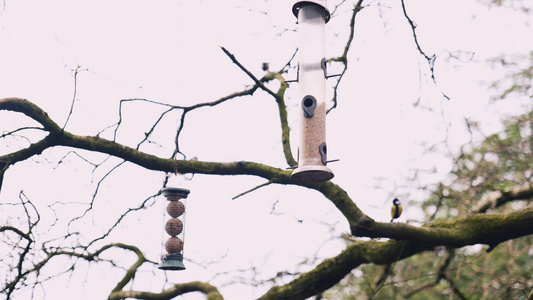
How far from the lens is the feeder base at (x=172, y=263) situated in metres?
6.49

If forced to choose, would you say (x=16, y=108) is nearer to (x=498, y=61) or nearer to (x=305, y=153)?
(x=305, y=153)

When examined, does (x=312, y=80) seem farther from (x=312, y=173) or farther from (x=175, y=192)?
(x=175, y=192)

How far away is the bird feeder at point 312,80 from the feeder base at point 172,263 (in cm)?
167

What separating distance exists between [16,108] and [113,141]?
983mm

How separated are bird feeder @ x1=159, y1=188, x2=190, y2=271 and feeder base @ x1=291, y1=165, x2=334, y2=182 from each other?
1.69 meters

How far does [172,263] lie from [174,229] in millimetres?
374

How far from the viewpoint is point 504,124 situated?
10.7 m

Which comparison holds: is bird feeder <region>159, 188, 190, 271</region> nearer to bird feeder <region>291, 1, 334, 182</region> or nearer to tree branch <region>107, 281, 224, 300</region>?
tree branch <region>107, 281, 224, 300</region>

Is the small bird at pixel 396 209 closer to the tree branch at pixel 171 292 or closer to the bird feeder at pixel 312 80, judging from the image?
the bird feeder at pixel 312 80

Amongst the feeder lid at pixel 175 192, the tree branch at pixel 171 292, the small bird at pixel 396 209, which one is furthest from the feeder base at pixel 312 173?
the tree branch at pixel 171 292

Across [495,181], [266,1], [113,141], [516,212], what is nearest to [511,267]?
[495,181]

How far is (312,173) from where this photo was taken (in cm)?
542

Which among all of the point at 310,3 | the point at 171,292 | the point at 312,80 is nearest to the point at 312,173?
the point at 312,80

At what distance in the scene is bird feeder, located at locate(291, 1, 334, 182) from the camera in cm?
584
